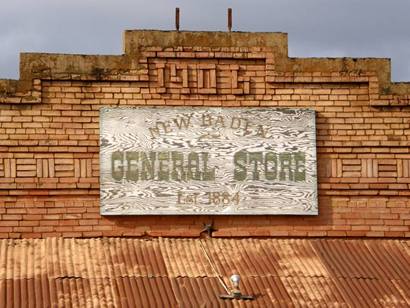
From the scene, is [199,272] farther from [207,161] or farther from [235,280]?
[207,161]

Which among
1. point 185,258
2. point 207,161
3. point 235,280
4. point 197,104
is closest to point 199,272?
point 185,258

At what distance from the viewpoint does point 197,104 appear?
57.6 ft

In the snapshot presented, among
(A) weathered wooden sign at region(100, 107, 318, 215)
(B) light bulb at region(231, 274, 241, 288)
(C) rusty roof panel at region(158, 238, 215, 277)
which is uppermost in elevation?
(A) weathered wooden sign at region(100, 107, 318, 215)

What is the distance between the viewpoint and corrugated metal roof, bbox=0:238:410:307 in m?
15.0

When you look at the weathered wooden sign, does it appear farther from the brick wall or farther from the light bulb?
the light bulb

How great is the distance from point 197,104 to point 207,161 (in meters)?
0.97

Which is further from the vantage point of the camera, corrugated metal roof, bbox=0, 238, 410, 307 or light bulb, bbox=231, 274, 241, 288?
light bulb, bbox=231, 274, 241, 288

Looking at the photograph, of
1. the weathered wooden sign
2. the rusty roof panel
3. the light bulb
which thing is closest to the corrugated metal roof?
the rusty roof panel

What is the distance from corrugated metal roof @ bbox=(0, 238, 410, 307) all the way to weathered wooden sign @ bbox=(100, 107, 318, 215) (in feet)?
1.98

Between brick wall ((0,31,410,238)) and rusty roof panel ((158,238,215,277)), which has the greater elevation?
brick wall ((0,31,410,238))

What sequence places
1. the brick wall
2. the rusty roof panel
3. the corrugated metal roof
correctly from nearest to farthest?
the corrugated metal roof, the rusty roof panel, the brick wall

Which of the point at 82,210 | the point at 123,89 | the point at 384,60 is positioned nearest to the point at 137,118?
the point at 123,89

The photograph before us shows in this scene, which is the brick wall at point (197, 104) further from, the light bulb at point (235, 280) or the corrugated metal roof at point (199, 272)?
the light bulb at point (235, 280)

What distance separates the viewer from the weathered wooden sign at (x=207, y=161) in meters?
17.2
